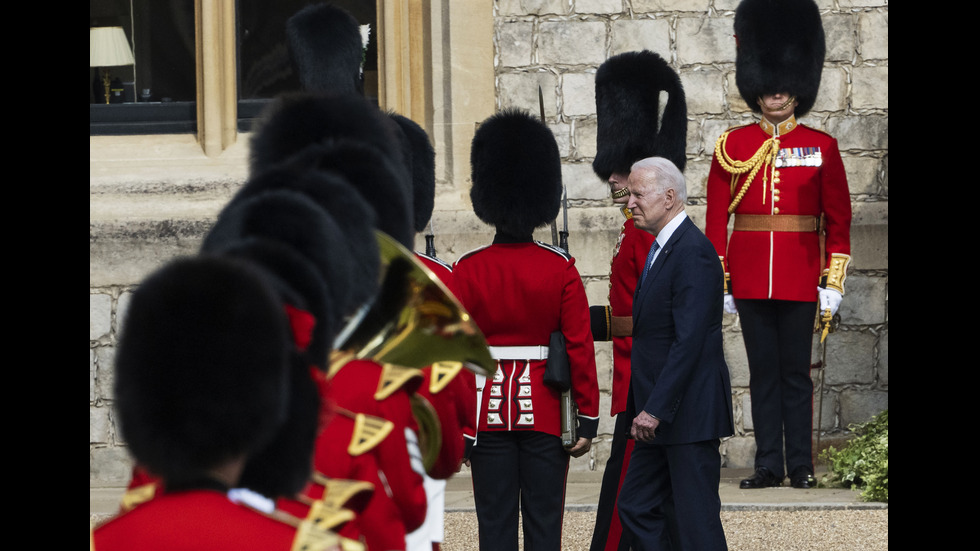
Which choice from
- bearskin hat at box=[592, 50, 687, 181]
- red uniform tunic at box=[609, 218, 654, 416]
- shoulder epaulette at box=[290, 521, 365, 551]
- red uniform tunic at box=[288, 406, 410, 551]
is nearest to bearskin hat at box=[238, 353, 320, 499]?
shoulder epaulette at box=[290, 521, 365, 551]

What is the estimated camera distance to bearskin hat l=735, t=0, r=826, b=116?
19.3 ft

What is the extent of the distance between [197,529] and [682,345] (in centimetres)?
247

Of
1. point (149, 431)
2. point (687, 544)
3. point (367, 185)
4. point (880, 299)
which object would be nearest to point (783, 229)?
point (880, 299)

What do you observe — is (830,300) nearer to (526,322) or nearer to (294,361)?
(526,322)

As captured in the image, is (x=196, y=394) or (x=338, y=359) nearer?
(x=196, y=394)

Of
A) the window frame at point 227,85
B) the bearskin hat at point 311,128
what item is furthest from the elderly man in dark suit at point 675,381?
the window frame at point 227,85

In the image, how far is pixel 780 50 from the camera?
19.4 feet

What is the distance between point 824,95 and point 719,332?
3027 mm

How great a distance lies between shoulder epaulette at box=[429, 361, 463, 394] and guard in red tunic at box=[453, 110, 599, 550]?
4.30 feet

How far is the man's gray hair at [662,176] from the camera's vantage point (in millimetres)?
4008

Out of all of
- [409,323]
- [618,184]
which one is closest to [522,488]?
[618,184]

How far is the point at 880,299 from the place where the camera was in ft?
21.3

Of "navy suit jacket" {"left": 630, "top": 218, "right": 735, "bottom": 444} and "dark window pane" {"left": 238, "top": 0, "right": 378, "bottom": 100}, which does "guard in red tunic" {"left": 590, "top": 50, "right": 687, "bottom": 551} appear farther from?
"dark window pane" {"left": 238, "top": 0, "right": 378, "bottom": 100}

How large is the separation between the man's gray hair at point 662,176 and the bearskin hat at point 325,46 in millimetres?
1549
